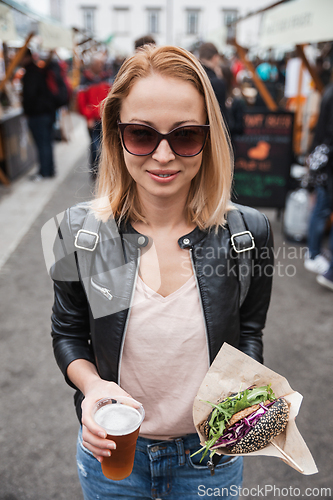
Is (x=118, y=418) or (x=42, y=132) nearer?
(x=118, y=418)

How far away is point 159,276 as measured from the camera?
4.46ft

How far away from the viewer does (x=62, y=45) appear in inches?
339

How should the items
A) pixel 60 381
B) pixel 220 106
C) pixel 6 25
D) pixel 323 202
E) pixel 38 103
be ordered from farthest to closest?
pixel 38 103 < pixel 6 25 < pixel 323 202 < pixel 220 106 < pixel 60 381

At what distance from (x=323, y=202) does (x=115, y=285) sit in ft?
13.7

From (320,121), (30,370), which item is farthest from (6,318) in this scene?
(320,121)

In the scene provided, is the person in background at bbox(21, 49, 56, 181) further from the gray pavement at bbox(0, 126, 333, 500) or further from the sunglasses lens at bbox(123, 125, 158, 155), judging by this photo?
the sunglasses lens at bbox(123, 125, 158, 155)

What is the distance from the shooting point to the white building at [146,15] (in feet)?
149

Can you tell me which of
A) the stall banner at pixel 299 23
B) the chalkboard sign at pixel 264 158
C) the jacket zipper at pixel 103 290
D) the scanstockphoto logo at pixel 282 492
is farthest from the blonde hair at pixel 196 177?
the chalkboard sign at pixel 264 158

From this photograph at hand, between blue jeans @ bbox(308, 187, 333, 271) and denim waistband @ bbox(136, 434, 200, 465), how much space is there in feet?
12.8

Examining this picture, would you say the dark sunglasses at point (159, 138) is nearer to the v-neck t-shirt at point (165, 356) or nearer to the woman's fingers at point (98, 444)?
the v-neck t-shirt at point (165, 356)

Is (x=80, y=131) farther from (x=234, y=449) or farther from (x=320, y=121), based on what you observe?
(x=234, y=449)

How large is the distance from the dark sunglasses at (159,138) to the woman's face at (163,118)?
0.05ft

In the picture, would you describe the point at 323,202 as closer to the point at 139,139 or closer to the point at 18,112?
the point at 139,139

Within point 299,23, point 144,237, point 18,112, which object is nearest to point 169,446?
point 144,237
